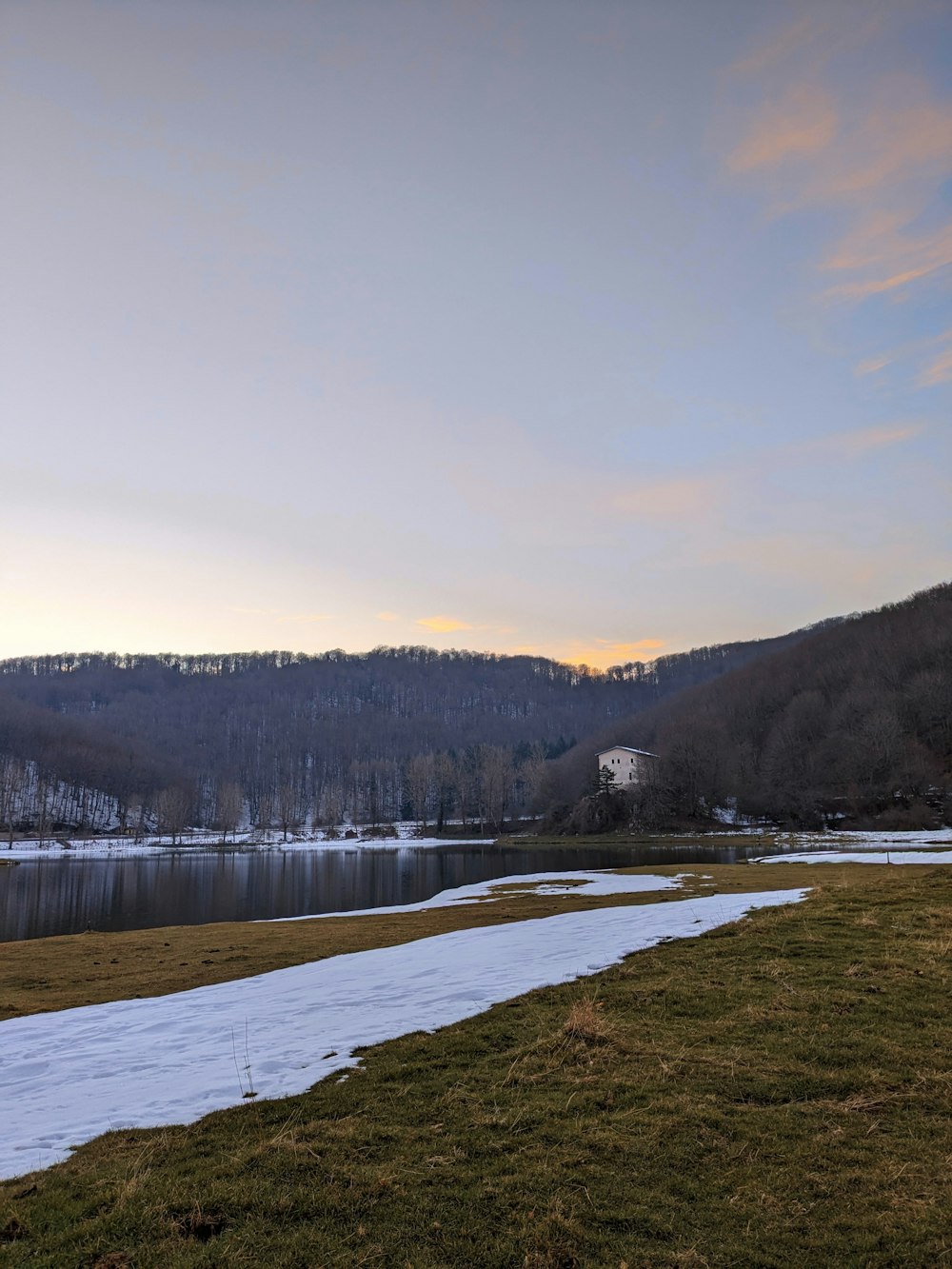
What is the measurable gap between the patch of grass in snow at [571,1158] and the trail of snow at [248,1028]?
0.64 m

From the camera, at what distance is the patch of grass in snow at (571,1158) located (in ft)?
14.6

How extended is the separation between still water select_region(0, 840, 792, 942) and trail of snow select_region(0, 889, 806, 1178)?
20.8 m

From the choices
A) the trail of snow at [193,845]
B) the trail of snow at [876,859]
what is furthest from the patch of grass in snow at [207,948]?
the trail of snow at [193,845]

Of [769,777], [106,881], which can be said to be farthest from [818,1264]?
[769,777]

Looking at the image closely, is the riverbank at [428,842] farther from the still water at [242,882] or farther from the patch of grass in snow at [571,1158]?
the patch of grass in snow at [571,1158]

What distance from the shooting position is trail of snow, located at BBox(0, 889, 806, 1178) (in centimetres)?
710

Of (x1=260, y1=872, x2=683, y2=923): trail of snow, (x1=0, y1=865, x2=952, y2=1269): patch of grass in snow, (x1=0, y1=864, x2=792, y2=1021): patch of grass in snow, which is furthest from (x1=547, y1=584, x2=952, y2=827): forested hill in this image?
(x1=0, y1=865, x2=952, y2=1269): patch of grass in snow

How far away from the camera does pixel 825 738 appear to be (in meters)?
109

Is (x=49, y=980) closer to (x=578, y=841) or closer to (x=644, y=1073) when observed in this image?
(x=644, y=1073)

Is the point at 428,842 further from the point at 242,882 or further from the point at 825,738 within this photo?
the point at 825,738

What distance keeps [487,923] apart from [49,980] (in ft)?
32.6

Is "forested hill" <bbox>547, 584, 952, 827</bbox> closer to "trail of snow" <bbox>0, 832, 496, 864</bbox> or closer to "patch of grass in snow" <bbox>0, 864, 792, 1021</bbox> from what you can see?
"trail of snow" <bbox>0, 832, 496, 864</bbox>

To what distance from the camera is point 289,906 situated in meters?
36.3

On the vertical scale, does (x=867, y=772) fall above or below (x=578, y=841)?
above
